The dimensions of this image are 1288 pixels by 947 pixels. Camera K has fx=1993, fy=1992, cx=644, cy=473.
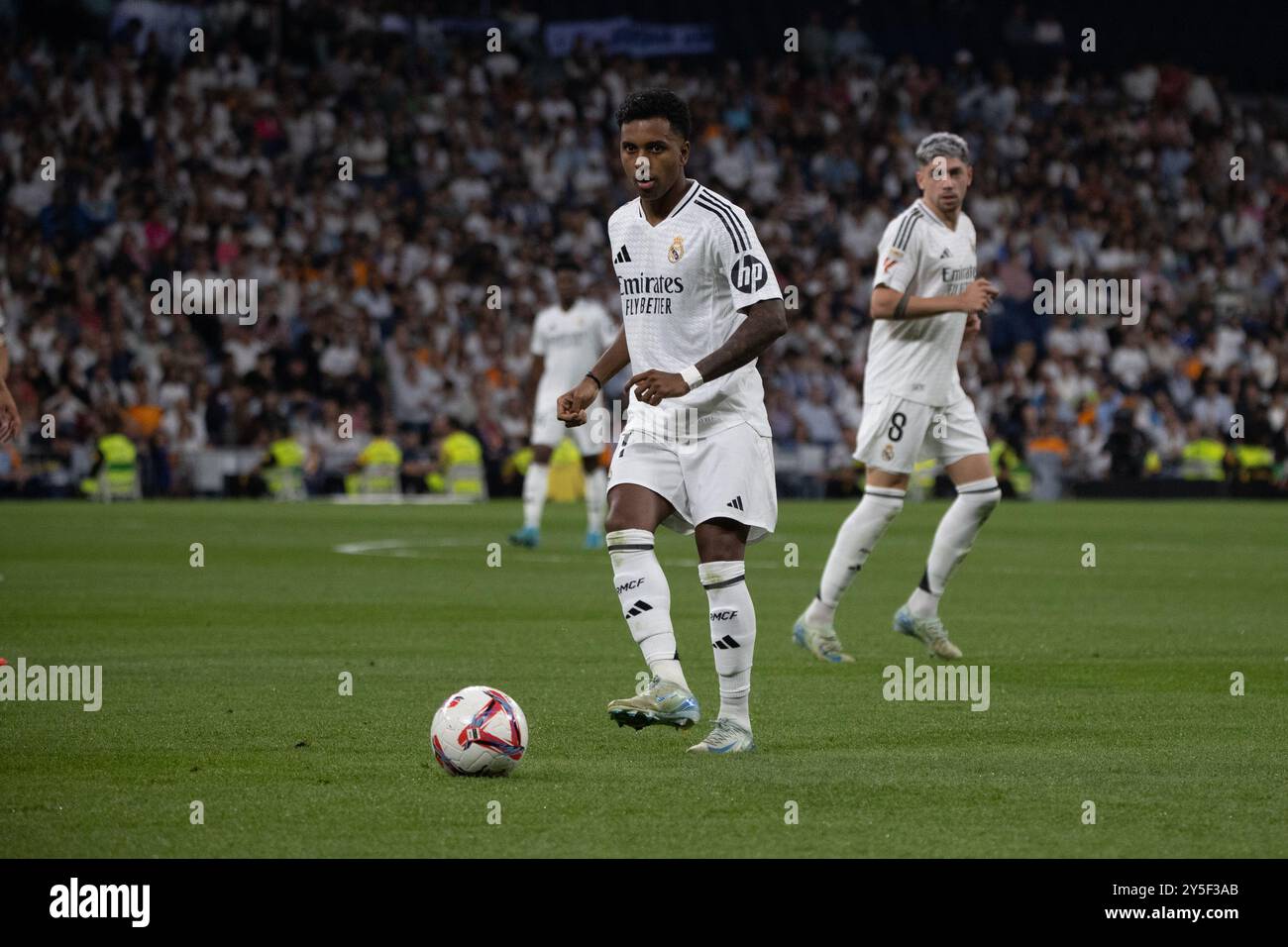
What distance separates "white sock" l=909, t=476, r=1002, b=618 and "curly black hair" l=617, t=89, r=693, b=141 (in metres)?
4.00

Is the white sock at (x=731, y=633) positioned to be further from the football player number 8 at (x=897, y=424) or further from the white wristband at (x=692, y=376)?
the football player number 8 at (x=897, y=424)

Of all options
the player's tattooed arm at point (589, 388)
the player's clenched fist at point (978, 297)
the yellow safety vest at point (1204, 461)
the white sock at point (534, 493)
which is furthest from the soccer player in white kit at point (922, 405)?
the yellow safety vest at point (1204, 461)

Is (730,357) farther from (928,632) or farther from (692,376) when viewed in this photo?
(928,632)

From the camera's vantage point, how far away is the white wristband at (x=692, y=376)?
23.4ft

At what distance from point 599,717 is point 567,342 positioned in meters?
11.3

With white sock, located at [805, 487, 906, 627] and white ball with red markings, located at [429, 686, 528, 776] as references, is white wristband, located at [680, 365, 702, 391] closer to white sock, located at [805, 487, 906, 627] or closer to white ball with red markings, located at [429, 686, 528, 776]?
white ball with red markings, located at [429, 686, 528, 776]

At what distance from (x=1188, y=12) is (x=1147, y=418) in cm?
1073

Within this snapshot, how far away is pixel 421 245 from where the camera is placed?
102 feet

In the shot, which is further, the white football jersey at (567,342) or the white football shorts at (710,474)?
the white football jersey at (567,342)

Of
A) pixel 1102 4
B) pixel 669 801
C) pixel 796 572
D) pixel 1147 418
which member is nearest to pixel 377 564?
pixel 796 572

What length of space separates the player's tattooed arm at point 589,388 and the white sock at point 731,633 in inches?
29.4

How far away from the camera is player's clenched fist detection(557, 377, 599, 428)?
7406mm

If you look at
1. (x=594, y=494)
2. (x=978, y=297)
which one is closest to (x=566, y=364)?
(x=594, y=494)
